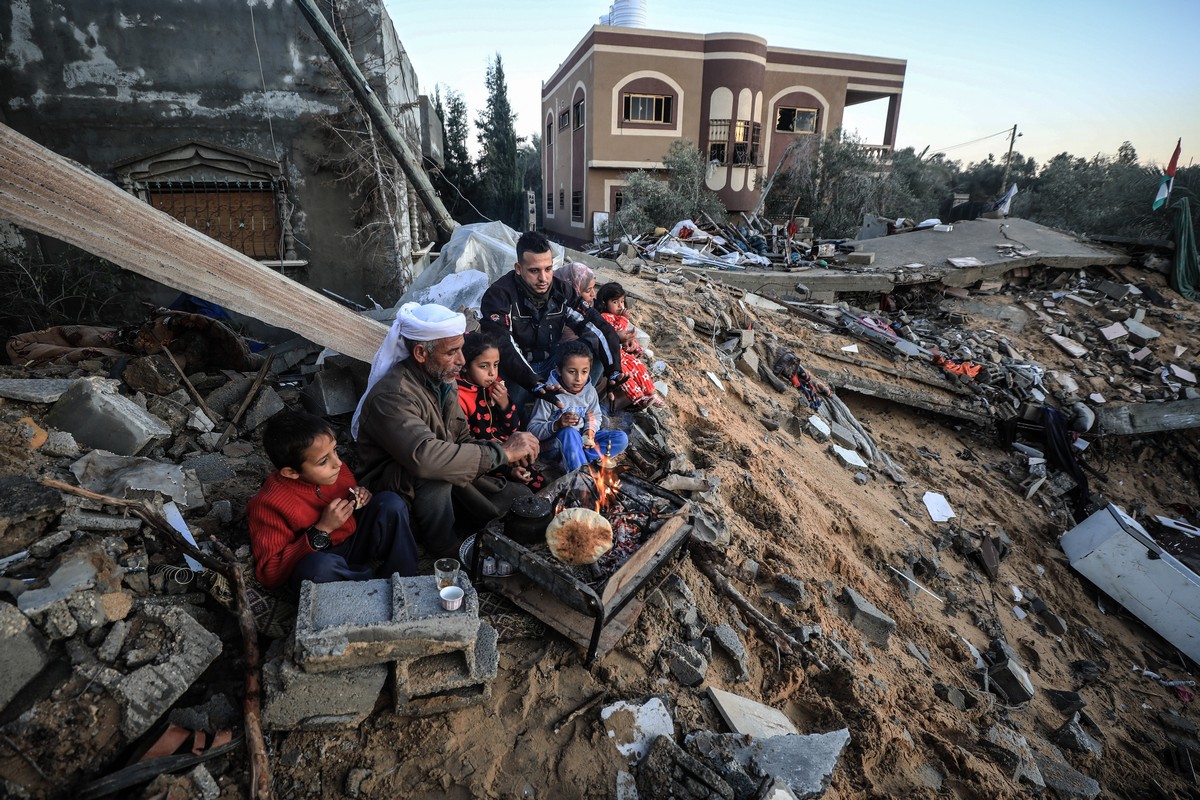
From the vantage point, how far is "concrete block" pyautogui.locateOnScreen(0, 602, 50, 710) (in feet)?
6.03

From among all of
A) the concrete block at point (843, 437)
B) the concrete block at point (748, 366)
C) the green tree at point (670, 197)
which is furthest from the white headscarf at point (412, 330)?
the green tree at point (670, 197)

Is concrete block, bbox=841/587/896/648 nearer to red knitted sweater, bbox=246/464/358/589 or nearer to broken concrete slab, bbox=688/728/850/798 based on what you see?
broken concrete slab, bbox=688/728/850/798

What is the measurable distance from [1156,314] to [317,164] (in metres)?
16.8

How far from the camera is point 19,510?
89.5 inches

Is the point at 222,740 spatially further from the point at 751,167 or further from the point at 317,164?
the point at 751,167

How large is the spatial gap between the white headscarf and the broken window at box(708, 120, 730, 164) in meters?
20.5

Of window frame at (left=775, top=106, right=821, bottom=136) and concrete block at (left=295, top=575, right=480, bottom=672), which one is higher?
window frame at (left=775, top=106, right=821, bottom=136)

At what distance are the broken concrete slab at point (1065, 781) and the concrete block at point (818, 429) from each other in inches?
145

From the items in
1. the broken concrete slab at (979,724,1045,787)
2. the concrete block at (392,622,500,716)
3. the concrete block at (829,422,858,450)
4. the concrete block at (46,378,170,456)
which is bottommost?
the broken concrete slab at (979,724,1045,787)

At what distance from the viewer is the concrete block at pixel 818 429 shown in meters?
6.79

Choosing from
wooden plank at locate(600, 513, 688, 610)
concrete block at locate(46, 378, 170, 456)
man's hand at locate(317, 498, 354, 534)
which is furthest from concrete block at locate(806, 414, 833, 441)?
concrete block at locate(46, 378, 170, 456)

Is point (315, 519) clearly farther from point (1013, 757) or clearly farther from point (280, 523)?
point (1013, 757)

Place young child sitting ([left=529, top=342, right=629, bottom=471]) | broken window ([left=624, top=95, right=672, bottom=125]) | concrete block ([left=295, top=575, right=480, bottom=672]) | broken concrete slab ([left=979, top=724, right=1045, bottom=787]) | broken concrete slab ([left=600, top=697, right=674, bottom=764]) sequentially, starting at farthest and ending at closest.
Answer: broken window ([left=624, top=95, right=672, bottom=125])
young child sitting ([left=529, top=342, right=629, bottom=471])
broken concrete slab ([left=979, top=724, right=1045, bottom=787])
broken concrete slab ([left=600, top=697, right=674, bottom=764])
concrete block ([left=295, top=575, right=480, bottom=672])

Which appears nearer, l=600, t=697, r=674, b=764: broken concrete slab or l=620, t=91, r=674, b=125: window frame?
l=600, t=697, r=674, b=764: broken concrete slab
